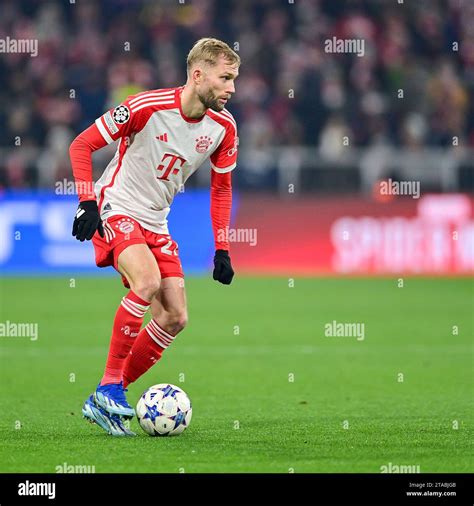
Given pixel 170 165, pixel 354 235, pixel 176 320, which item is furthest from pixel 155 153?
pixel 354 235

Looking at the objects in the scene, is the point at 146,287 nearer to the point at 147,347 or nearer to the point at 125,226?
the point at 125,226

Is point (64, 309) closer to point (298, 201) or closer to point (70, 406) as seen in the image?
point (298, 201)

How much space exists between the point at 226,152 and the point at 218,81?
65 cm

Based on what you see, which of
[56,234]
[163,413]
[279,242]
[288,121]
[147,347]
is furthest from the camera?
[288,121]

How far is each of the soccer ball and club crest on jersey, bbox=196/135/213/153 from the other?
1604mm

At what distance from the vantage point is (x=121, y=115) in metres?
7.61

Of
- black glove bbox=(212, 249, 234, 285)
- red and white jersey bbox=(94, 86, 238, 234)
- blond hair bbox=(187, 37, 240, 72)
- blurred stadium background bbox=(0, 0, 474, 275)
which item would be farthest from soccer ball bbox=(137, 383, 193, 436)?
blurred stadium background bbox=(0, 0, 474, 275)

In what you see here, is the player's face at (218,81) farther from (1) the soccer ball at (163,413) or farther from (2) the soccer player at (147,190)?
(1) the soccer ball at (163,413)

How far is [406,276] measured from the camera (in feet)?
66.0

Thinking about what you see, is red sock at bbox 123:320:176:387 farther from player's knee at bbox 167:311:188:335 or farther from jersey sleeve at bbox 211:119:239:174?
jersey sleeve at bbox 211:119:239:174

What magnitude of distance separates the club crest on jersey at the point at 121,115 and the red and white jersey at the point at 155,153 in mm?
36

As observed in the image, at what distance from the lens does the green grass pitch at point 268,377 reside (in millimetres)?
6738

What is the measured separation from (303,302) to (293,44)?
8.74 metres
